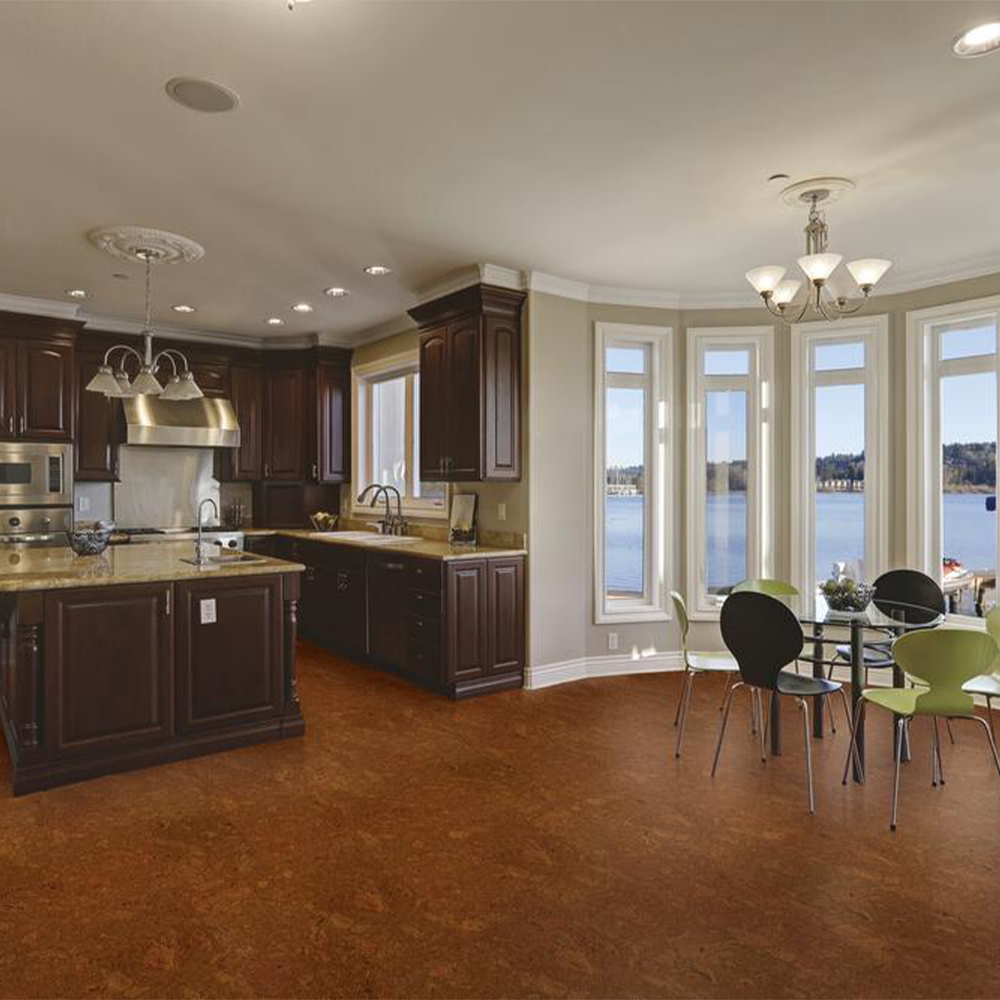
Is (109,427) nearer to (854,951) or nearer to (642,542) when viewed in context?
(642,542)

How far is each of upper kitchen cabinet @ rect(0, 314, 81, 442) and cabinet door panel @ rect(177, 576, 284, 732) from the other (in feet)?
9.96

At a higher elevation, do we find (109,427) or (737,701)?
(109,427)

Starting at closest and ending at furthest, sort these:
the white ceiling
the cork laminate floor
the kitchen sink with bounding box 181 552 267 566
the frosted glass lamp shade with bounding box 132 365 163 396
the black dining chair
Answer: the cork laminate floor < the white ceiling < the black dining chair < the kitchen sink with bounding box 181 552 267 566 < the frosted glass lamp shade with bounding box 132 365 163 396

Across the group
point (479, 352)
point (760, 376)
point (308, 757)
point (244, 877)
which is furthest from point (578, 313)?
point (244, 877)

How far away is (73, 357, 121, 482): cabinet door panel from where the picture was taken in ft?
20.7

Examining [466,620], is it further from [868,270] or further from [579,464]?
[868,270]

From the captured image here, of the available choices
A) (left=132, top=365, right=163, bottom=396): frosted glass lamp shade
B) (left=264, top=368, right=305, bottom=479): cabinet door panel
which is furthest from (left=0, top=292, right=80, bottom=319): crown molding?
(left=132, top=365, right=163, bottom=396): frosted glass lamp shade

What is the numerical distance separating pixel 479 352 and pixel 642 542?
1869 millimetres

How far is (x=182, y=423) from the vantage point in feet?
21.8

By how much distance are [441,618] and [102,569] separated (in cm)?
198

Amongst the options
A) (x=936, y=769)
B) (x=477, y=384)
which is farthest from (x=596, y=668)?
(x=936, y=769)

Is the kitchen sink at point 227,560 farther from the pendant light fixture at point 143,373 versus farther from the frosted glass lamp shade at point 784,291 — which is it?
the frosted glass lamp shade at point 784,291

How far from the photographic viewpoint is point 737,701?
15.8ft

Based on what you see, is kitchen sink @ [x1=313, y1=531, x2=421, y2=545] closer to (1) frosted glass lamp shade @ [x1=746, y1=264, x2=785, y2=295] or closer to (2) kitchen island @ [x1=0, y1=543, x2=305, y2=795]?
(2) kitchen island @ [x1=0, y1=543, x2=305, y2=795]
